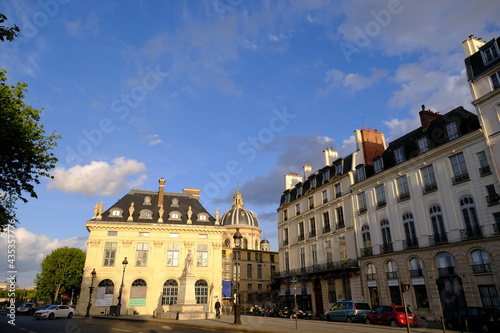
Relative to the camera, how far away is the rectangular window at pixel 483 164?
23.4 metres

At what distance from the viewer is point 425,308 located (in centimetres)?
2589

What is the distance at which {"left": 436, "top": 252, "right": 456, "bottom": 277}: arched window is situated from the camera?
24.6 m

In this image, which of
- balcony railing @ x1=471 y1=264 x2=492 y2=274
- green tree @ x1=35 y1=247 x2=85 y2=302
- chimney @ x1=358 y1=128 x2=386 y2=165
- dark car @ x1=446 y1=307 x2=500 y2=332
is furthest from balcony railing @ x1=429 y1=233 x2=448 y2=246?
green tree @ x1=35 y1=247 x2=85 y2=302

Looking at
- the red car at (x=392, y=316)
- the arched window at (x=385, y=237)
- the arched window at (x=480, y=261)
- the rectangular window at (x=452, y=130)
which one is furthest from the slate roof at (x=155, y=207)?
the arched window at (x=480, y=261)

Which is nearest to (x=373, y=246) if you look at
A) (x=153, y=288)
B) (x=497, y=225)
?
(x=497, y=225)

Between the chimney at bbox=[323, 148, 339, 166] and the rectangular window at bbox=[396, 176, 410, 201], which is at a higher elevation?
the chimney at bbox=[323, 148, 339, 166]

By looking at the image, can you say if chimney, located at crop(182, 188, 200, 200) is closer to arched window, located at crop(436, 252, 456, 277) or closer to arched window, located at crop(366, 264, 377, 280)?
arched window, located at crop(366, 264, 377, 280)

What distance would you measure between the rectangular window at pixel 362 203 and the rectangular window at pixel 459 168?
9.60 meters

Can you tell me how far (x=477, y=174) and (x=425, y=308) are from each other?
11241mm

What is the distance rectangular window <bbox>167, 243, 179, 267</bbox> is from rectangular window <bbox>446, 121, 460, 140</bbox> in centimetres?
3505

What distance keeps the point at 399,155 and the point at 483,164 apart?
775 centimetres

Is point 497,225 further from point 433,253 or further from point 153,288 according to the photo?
point 153,288

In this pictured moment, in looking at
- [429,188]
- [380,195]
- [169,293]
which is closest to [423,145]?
[429,188]

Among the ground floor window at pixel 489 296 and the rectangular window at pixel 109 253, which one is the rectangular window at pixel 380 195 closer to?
the ground floor window at pixel 489 296
